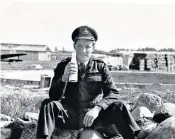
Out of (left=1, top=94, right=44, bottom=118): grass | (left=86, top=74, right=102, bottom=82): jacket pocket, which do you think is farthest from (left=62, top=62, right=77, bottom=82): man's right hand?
(left=1, top=94, right=44, bottom=118): grass

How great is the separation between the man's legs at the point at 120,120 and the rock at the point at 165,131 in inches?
11.5

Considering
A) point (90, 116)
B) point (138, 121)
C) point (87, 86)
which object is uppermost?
point (87, 86)

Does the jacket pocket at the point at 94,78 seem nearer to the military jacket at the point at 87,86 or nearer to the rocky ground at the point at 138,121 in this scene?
the military jacket at the point at 87,86

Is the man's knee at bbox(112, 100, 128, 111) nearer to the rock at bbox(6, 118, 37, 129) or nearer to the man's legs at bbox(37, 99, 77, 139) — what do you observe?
the man's legs at bbox(37, 99, 77, 139)

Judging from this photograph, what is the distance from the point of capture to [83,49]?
298 centimetres

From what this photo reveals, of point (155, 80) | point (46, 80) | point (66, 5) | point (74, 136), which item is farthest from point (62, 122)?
point (155, 80)

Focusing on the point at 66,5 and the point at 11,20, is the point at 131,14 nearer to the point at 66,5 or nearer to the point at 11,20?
the point at 66,5

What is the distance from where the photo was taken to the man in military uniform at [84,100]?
275 cm

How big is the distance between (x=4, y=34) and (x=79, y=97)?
7.68 feet

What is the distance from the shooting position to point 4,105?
4.89 metres

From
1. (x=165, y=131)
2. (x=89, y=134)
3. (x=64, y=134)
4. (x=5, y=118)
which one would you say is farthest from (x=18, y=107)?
(x=165, y=131)

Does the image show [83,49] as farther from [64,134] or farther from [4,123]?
[4,123]

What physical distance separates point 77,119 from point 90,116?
0.88 feet

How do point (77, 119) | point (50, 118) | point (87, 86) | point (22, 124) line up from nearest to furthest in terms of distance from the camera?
point (50, 118)
point (77, 119)
point (87, 86)
point (22, 124)
